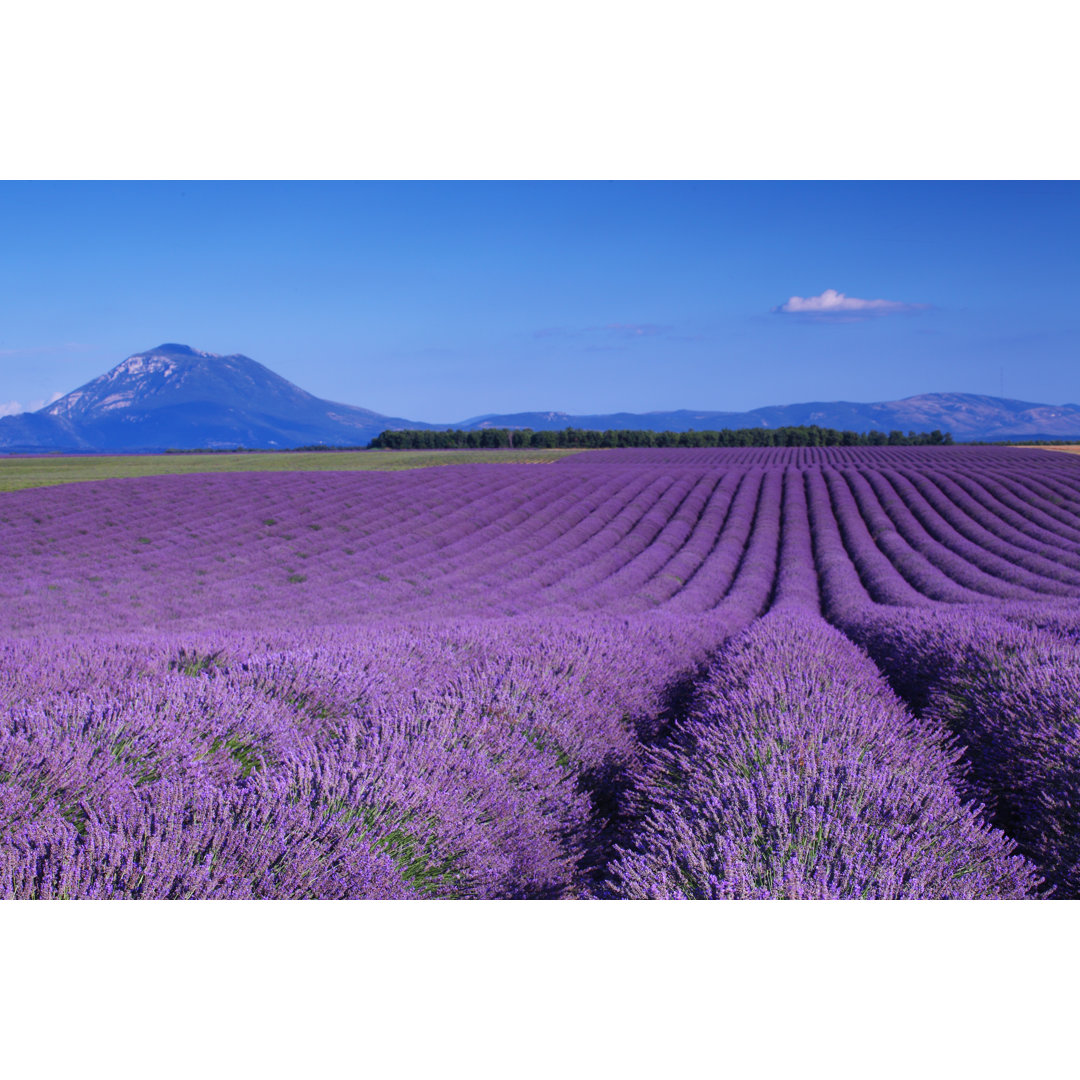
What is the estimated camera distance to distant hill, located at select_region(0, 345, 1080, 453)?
7144cm

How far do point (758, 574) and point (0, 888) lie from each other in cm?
1297

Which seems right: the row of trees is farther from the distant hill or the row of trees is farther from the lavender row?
the lavender row

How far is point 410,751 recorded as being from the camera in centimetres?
259

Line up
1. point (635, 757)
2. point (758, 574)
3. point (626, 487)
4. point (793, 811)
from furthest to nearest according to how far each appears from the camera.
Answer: point (626, 487) → point (758, 574) → point (635, 757) → point (793, 811)

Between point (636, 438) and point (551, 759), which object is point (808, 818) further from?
point (636, 438)

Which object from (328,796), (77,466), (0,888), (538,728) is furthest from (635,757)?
(77,466)

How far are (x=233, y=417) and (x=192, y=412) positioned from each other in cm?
593

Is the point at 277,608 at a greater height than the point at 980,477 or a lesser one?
lesser

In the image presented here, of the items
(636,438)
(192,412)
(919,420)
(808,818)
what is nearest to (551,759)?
(808,818)

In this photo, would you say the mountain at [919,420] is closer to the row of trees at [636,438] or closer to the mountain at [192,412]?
the row of trees at [636,438]

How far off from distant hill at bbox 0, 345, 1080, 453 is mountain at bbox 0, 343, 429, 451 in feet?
0.61

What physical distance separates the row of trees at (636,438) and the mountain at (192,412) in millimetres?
6610

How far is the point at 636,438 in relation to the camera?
69.3 m

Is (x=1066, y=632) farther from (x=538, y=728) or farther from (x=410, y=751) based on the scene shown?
(x=410, y=751)
